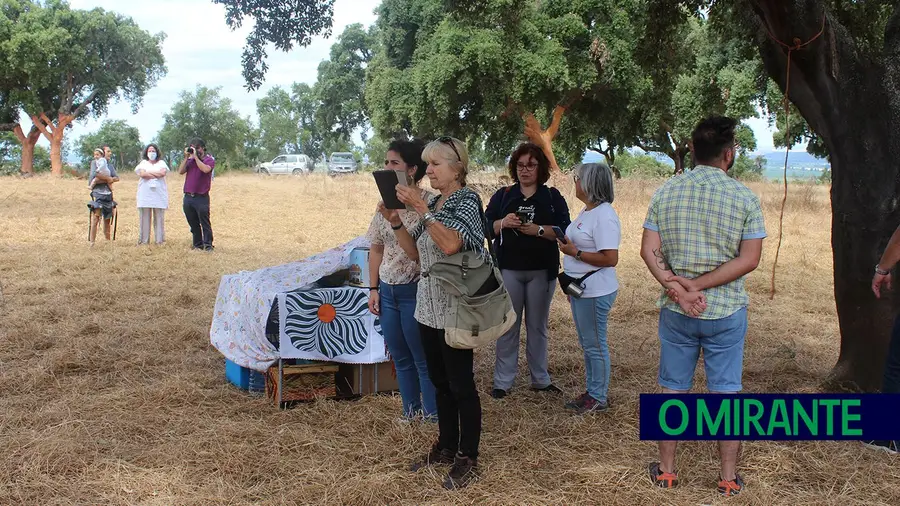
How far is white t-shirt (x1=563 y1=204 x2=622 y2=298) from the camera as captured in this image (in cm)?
445

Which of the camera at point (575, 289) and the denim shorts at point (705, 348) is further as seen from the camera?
the camera at point (575, 289)

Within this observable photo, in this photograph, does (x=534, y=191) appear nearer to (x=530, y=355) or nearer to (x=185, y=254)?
(x=530, y=355)

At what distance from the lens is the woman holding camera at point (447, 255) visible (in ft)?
10.7

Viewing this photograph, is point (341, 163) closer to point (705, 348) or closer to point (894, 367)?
point (894, 367)

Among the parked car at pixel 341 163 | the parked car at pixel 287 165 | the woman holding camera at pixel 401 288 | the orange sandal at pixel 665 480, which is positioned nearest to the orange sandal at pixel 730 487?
the orange sandal at pixel 665 480

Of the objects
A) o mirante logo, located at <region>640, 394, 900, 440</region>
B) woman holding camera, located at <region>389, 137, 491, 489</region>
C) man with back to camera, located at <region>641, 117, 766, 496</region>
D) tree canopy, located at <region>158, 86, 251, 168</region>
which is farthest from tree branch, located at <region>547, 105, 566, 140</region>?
tree canopy, located at <region>158, 86, 251, 168</region>

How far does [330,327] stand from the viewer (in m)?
4.77

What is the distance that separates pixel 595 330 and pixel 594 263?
0.41m

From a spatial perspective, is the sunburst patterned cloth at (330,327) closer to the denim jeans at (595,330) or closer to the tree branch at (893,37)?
the denim jeans at (595,330)

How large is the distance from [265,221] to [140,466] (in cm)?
1261

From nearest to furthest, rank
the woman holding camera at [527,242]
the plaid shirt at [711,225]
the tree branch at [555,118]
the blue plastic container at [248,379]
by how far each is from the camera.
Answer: the plaid shirt at [711,225]
the woman holding camera at [527,242]
the blue plastic container at [248,379]
the tree branch at [555,118]

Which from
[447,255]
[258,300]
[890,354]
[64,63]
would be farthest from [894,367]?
[64,63]

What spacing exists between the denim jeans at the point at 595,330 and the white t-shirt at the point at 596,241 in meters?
0.06

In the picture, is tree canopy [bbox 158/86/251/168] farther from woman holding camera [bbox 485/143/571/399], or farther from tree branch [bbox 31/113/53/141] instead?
woman holding camera [bbox 485/143/571/399]
